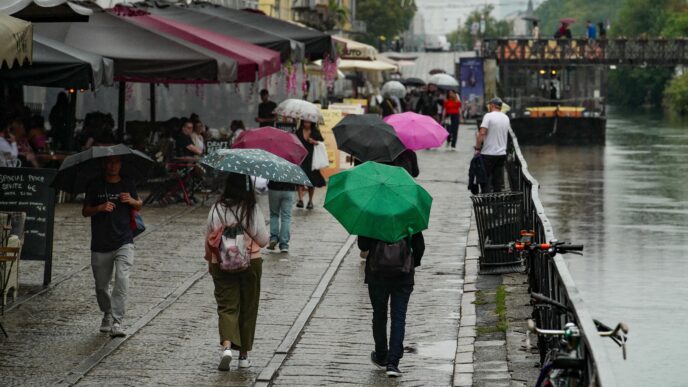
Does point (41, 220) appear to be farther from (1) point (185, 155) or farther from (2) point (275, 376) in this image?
(1) point (185, 155)

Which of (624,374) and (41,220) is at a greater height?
(41,220)

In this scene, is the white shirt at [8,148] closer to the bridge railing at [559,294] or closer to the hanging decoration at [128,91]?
the hanging decoration at [128,91]

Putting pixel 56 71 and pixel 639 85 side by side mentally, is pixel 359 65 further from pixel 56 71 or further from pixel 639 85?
pixel 639 85

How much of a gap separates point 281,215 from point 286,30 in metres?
12.9

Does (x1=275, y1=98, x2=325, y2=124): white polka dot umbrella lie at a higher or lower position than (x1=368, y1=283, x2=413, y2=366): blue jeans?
higher

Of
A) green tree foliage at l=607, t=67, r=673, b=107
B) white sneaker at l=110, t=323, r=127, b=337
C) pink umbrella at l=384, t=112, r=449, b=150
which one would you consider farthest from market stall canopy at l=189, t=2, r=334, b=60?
green tree foliage at l=607, t=67, r=673, b=107

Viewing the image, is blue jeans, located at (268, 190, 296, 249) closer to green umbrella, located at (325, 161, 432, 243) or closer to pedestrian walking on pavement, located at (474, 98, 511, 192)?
pedestrian walking on pavement, located at (474, 98, 511, 192)

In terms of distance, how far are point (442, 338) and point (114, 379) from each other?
3201 millimetres

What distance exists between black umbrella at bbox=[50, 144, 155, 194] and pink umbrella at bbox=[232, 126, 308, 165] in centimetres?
284

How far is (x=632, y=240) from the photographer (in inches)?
933

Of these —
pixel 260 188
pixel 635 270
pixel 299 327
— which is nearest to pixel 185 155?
pixel 260 188

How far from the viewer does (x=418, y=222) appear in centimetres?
1061

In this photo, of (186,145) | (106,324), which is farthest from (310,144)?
(106,324)

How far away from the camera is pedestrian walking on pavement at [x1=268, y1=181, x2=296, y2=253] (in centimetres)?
1708
